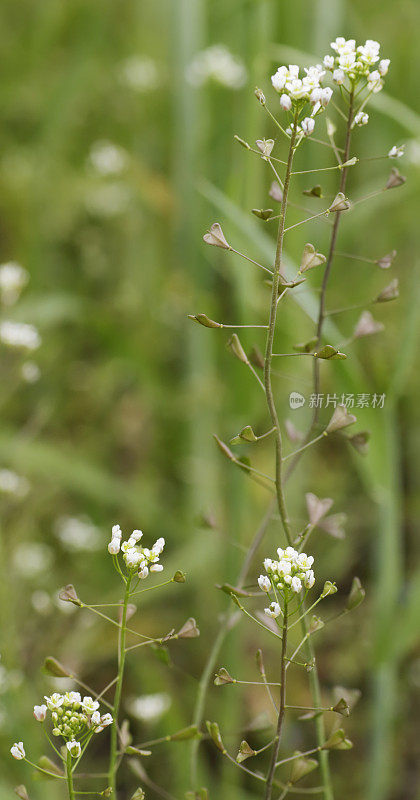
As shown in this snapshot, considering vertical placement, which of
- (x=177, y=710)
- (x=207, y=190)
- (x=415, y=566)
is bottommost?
(x=177, y=710)

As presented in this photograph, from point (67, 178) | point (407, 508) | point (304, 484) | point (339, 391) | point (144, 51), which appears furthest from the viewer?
point (144, 51)

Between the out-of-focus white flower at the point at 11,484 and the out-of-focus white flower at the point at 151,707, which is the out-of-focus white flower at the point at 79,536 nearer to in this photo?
the out-of-focus white flower at the point at 11,484

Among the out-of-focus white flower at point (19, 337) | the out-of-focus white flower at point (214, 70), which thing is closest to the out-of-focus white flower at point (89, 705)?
the out-of-focus white flower at point (19, 337)

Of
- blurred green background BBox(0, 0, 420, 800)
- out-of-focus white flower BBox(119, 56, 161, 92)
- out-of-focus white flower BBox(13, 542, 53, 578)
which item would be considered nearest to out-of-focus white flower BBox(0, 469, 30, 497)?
blurred green background BBox(0, 0, 420, 800)

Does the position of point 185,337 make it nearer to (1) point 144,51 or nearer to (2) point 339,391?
(2) point 339,391

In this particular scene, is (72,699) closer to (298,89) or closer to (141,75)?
(298,89)

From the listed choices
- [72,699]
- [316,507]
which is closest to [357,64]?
[316,507]

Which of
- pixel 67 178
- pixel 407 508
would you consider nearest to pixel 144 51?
pixel 67 178

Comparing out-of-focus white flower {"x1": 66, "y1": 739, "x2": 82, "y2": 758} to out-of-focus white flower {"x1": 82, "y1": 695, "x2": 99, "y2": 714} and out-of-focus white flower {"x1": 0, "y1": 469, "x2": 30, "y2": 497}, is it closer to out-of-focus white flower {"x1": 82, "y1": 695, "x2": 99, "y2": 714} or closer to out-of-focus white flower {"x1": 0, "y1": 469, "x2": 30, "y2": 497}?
out-of-focus white flower {"x1": 82, "y1": 695, "x2": 99, "y2": 714}
